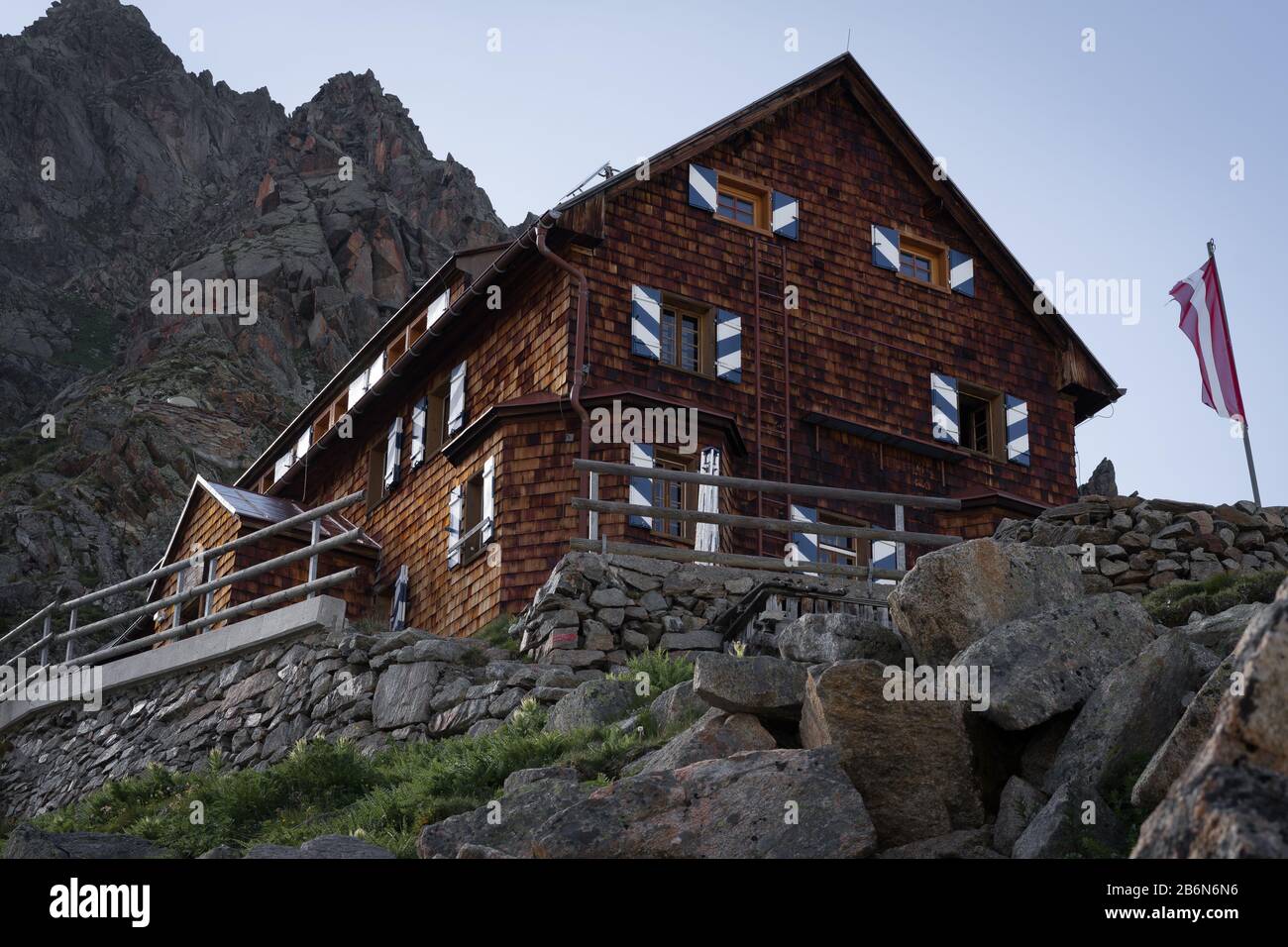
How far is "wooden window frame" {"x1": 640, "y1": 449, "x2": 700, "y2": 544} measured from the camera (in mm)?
20141

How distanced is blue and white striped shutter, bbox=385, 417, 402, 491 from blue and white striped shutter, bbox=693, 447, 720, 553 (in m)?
6.46

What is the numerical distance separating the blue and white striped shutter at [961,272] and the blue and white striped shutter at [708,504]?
7507 millimetres

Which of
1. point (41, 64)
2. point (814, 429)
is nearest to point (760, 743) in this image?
point (814, 429)

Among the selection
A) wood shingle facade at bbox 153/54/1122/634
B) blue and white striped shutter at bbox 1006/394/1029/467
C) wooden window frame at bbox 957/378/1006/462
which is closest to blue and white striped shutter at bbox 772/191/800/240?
wood shingle facade at bbox 153/54/1122/634

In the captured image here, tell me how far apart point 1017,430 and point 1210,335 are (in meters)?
5.92

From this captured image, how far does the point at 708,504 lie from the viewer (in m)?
19.6

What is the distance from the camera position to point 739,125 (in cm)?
2434

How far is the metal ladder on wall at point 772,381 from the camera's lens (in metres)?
22.0

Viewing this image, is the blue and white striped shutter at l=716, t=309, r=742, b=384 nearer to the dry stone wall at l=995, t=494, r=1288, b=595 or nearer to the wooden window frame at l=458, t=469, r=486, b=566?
the wooden window frame at l=458, t=469, r=486, b=566

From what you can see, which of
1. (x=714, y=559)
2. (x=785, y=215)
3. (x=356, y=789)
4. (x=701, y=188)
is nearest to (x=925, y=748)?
(x=356, y=789)

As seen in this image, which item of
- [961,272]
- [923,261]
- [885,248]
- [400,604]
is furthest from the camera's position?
[923,261]

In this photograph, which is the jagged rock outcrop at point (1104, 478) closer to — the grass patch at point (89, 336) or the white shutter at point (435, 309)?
the white shutter at point (435, 309)

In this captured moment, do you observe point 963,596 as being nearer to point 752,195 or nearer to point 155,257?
point 752,195
